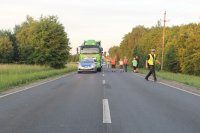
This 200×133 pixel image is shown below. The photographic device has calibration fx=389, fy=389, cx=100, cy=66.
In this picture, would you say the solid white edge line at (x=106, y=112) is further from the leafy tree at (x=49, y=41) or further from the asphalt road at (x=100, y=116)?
the leafy tree at (x=49, y=41)

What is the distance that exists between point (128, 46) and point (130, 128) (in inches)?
4677

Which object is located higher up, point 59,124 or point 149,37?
point 149,37

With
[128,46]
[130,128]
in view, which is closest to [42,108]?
[130,128]

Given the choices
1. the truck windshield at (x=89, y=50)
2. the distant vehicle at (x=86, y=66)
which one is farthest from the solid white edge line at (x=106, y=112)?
the truck windshield at (x=89, y=50)

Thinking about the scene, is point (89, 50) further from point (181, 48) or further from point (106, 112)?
point (181, 48)

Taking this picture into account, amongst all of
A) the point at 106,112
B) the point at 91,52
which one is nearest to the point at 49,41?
the point at 91,52

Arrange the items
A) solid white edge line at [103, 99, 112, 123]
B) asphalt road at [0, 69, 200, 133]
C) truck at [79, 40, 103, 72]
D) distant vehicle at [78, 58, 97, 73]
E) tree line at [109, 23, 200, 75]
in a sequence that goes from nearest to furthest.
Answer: asphalt road at [0, 69, 200, 133] < solid white edge line at [103, 99, 112, 123] < distant vehicle at [78, 58, 97, 73] < truck at [79, 40, 103, 72] < tree line at [109, 23, 200, 75]

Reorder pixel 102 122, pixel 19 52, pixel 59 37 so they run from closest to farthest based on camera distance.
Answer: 1. pixel 102 122
2. pixel 59 37
3. pixel 19 52

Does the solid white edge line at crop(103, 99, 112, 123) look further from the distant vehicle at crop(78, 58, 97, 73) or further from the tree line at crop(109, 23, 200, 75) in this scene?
the tree line at crop(109, 23, 200, 75)

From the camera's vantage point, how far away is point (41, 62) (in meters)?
59.5

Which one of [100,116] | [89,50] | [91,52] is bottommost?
[100,116]

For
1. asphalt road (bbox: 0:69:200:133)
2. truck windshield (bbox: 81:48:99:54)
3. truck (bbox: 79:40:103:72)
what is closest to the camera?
asphalt road (bbox: 0:69:200:133)

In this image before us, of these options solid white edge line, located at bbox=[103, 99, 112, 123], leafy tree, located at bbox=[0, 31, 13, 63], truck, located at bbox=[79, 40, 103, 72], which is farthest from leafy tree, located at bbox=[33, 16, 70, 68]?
solid white edge line, located at bbox=[103, 99, 112, 123]

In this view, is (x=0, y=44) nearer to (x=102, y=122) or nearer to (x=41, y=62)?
(x=41, y=62)
